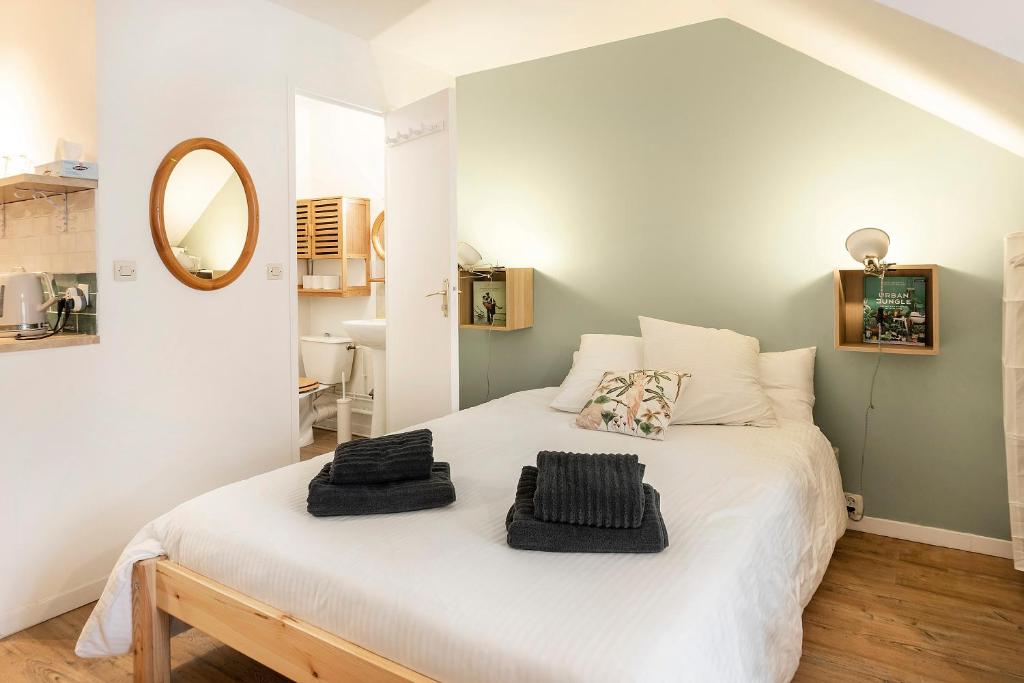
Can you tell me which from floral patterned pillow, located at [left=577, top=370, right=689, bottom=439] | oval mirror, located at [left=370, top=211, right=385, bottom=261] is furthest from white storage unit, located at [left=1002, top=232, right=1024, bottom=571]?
oval mirror, located at [left=370, top=211, right=385, bottom=261]

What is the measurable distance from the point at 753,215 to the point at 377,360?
8.26ft

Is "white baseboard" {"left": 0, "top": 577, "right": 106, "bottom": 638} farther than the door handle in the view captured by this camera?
No

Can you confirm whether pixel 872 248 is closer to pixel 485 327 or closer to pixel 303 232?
pixel 485 327

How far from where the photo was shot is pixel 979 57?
1.81m

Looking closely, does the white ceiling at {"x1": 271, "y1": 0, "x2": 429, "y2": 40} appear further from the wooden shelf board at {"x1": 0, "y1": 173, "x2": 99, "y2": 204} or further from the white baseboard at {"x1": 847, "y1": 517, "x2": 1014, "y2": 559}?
the white baseboard at {"x1": 847, "y1": 517, "x2": 1014, "y2": 559}

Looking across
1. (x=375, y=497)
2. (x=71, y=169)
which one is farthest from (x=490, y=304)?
(x=375, y=497)

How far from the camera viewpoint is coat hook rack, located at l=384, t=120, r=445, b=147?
11.4 ft

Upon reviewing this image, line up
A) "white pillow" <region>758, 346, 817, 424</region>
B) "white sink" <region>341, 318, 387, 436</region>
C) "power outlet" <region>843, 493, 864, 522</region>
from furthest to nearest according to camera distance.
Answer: "white sink" <region>341, 318, 387, 436</region>, "power outlet" <region>843, 493, 864, 522</region>, "white pillow" <region>758, 346, 817, 424</region>

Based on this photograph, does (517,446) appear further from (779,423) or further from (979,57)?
(979,57)

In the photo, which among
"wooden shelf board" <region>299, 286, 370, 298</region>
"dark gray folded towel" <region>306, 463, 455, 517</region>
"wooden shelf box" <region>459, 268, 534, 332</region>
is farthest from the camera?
"wooden shelf board" <region>299, 286, 370, 298</region>

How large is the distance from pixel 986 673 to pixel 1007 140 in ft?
6.49

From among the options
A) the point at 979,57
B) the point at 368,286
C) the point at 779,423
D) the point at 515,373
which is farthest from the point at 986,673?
the point at 368,286

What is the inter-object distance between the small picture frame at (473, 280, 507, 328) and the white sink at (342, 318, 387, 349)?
65 cm

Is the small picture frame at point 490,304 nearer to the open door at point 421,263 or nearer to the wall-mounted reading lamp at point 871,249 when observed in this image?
the open door at point 421,263
